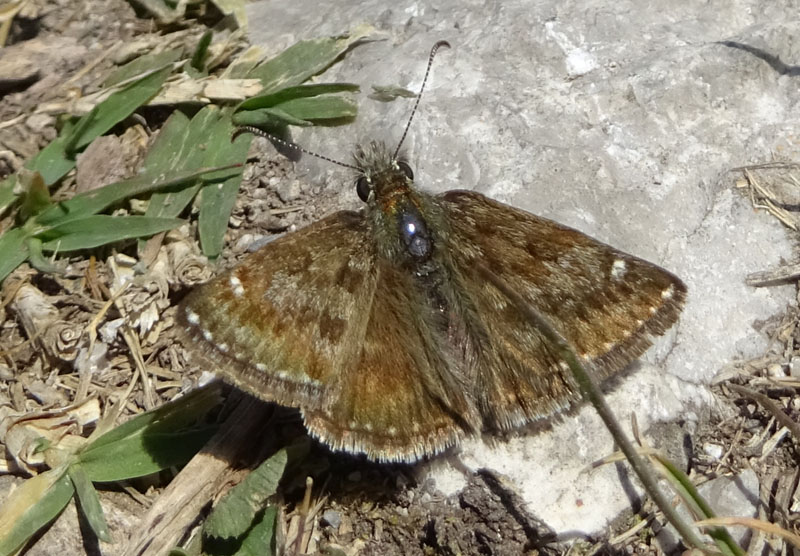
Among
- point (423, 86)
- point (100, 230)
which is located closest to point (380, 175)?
point (423, 86)

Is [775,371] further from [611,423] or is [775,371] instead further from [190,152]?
[190,152]

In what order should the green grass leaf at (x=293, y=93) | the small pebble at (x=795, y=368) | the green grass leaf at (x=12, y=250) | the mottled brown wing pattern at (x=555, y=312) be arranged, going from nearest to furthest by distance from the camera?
the mottled brown wing pattern at (x=555, y=312), the small pebble at (x=795, y=368), the green grass leaf at (x=12, y=250), the green grass leaf at (x=293, y=93)

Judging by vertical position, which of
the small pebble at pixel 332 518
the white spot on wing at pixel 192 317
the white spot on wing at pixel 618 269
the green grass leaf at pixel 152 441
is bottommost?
the small pebble at pixel 332 518

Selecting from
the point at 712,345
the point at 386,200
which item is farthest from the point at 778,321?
the point at 386,200

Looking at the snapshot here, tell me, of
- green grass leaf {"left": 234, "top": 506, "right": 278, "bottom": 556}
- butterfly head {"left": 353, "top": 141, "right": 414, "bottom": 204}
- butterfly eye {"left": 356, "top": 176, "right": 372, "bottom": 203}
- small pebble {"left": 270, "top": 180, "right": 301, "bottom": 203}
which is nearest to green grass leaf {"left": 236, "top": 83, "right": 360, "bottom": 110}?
small pebble {"left": 270, "top": 180, "right": 301, "bottom": 203}

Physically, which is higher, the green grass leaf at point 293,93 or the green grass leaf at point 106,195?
the green grass leaf at point 293,93

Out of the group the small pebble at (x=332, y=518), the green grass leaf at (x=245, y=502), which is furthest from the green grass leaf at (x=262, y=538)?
the small pebble at (x=332, y=518)

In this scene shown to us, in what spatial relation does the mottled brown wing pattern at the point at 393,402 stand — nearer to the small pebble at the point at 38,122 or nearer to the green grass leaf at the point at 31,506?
the green grass leaf at the point at 31,506

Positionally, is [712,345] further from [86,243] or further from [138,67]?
[138,67]
